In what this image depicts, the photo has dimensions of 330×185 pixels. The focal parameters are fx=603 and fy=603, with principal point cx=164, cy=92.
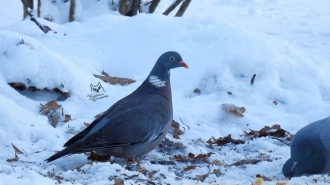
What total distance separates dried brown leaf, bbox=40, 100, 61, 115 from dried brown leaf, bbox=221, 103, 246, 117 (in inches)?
59.9

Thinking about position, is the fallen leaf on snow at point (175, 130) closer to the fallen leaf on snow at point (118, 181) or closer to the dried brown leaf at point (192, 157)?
the dried brown leaf at point (192, 157)

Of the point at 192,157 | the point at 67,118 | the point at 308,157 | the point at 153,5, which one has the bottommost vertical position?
the point at 153,5

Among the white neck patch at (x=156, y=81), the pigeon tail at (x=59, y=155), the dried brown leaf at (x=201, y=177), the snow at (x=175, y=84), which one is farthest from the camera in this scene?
the white neck patch at (x=156, y=81)

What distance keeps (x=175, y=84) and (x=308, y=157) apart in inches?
85.3

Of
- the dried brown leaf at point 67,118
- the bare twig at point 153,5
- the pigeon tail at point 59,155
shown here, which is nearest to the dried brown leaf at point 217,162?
the pigeon tail at point 59,155

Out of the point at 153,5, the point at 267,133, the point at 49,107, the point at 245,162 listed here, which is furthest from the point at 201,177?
the point at 153,5

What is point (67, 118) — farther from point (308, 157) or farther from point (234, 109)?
point (308, 157)

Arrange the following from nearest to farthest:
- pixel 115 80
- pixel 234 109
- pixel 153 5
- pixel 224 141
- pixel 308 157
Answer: pixel 308 157 < pixel 224 141 < pixel 234 109 < pixel 115 80 < pixel 153 5

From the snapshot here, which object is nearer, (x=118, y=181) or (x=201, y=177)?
(x=118, y=181)

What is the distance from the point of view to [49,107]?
527 cm

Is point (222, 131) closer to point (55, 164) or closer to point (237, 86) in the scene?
point (237, 86)

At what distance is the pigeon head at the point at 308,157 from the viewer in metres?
4.21

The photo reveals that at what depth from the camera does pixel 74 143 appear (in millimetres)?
4172

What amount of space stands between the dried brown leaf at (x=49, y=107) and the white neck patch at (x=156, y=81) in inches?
39.2
